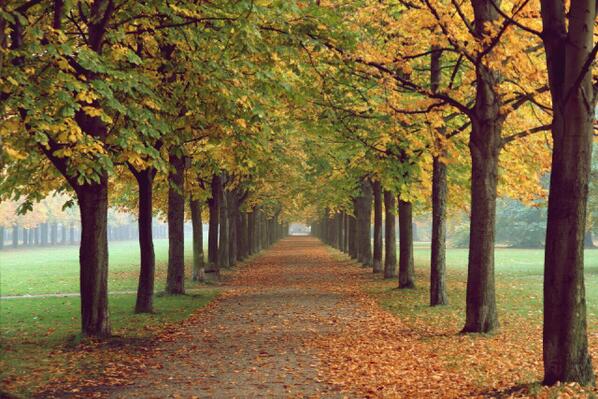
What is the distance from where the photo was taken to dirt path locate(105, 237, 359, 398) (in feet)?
31.8

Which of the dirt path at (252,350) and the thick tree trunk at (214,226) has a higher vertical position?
the thick tree trunk at (214,226)

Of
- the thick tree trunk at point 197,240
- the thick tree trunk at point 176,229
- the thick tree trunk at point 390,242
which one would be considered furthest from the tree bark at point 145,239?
the thick tree trunk at point 390,242

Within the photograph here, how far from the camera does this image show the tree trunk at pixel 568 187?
338 inches

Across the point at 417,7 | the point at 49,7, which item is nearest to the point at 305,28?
the point at 417,7

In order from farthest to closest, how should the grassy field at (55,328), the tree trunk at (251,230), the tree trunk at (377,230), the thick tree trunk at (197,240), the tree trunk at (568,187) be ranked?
the tree trunk at (251,230), the tree trunk at (377,230), the thick tree trunk at (197,240), the grassy field at (55,328), the tree trunk at (568,187)

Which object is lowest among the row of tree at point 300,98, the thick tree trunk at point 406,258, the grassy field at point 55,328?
the grassy field at point 55,328

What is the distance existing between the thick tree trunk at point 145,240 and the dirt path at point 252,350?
1656 mm

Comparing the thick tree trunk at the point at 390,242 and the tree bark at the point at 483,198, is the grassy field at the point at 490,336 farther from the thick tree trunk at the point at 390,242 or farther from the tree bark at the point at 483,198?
the thick tree trunk at the point at 390,242

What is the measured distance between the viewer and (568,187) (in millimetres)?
8641

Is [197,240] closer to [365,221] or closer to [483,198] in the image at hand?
[365,221]

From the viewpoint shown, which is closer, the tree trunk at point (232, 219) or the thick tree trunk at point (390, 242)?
the thick tree trunk at point (390, 242)

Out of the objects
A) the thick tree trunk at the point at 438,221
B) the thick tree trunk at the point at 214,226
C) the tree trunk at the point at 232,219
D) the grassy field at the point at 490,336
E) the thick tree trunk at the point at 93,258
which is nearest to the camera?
the grassy field at the point at 490,336

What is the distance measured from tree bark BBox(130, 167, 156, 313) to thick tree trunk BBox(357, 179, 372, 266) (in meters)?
20.5

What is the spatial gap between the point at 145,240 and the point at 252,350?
6.63 meters
